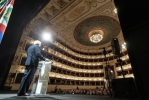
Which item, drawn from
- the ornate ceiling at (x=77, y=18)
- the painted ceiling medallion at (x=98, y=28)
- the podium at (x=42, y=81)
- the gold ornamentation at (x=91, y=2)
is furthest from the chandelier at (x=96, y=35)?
the podium at (x=42, y=81)

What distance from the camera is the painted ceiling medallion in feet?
40.7

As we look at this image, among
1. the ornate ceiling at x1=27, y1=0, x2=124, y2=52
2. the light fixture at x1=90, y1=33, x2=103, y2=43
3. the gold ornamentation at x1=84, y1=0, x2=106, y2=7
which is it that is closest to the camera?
the gold ornamentation at x1=84, y1=0, x2=106, y2=7

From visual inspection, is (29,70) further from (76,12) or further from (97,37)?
(97,37)

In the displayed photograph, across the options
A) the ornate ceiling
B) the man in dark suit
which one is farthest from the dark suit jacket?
the ornate ceiling

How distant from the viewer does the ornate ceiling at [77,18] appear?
9.72 metres

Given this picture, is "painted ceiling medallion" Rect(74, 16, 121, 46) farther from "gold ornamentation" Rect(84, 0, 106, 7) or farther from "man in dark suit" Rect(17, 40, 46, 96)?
"man in dark suit" Rect(17, 40, 46, 96)

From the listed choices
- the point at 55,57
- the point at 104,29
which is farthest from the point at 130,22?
the point at 55,57

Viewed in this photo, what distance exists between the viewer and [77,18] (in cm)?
1164

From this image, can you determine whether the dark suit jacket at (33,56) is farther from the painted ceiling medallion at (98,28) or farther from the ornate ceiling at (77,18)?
the painted ceiling medallion at (98,28)

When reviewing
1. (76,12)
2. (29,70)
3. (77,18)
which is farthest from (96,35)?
(29,70)

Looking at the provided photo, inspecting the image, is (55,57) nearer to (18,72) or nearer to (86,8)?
(18,72)

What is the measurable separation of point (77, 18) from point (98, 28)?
4405 millimetres

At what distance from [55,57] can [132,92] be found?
14663 millimetres

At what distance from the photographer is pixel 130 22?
97 centimetres
